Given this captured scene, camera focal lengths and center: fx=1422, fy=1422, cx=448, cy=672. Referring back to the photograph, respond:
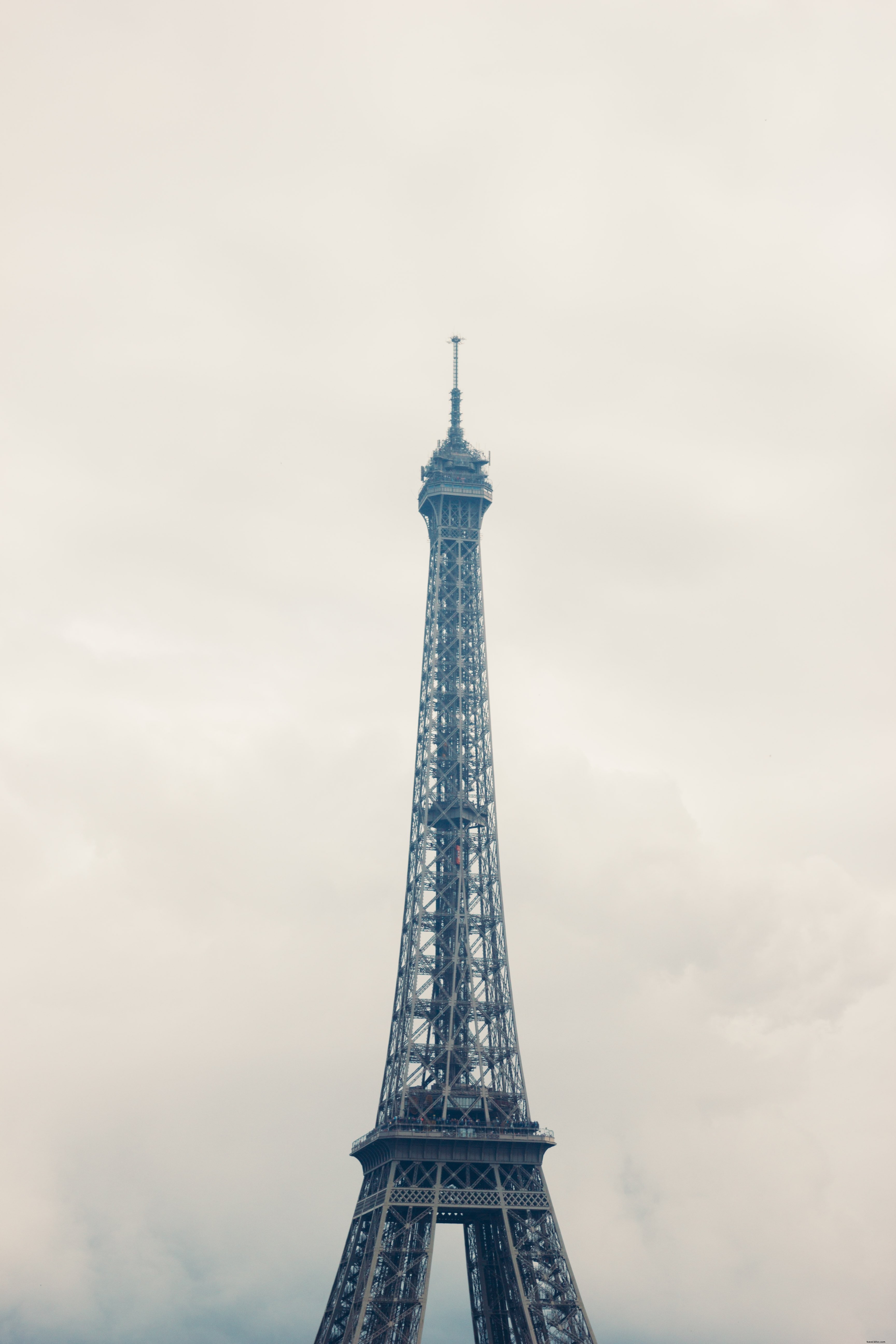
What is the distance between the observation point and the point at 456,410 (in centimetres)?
14588

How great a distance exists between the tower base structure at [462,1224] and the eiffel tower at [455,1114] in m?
0.12

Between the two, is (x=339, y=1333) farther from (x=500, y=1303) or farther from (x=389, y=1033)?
(x=389, y=1033)

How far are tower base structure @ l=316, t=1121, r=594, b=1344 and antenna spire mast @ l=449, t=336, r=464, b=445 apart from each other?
6813cm

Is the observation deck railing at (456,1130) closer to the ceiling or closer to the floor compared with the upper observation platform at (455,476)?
closer to the floor

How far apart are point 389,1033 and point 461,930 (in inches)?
413

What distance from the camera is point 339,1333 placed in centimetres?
10644

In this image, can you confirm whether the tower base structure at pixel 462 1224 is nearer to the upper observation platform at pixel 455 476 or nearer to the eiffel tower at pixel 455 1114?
the eiffel tower at pixel 455 1114

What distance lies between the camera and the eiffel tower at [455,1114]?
346ft

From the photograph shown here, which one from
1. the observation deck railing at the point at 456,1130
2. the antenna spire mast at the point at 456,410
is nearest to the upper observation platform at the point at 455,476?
the antenna spire mast at the point at 456,410

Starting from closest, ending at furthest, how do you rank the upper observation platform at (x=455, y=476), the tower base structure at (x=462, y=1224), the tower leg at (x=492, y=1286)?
the tower base structure at (x=462, y=1224) → the tower leg at (x=492, y=1286) → the upper observation platform at (x=455, y=476)

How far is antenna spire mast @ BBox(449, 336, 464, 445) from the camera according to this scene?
144 m

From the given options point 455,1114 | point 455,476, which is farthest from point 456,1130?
point 455,476

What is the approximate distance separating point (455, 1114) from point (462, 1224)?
9.15 metres

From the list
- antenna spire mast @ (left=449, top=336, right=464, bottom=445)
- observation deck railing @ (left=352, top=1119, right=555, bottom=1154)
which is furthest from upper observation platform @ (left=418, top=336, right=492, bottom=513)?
observation deck railing @ (left=352, top=1119, right=555, bottom=1154)
